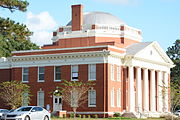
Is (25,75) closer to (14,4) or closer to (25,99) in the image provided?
(25,99)

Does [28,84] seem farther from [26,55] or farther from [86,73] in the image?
[86,73]

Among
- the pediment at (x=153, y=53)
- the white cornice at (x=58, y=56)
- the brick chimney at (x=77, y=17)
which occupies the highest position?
the brick chimney at (x=77, y=17)

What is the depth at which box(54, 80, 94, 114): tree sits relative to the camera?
57844 mm

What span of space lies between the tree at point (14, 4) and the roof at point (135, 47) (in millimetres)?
28418

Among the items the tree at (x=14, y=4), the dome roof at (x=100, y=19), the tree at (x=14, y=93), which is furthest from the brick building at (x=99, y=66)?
the tree at (x=14, y=4)

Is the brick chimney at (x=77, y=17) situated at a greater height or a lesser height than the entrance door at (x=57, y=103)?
greater

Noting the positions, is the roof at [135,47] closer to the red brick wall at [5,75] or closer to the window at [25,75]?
the window at [25,75]

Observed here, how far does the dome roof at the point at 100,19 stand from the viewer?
70.0m

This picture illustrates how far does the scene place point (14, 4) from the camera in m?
37.5

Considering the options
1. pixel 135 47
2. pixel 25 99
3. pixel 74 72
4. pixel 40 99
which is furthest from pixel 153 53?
pixel 25 99

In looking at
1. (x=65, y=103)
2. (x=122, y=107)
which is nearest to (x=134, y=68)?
(x=122, y=107)

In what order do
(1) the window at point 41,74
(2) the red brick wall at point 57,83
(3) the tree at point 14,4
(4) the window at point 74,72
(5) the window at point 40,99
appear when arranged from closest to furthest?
(3) the tree at point 14,4, (2) the red brick wall at point 57,83, (4) the window at point 74,72, (5) the window at point 40,99, (1) the window at point 41,74

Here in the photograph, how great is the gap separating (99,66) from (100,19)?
39.2ft

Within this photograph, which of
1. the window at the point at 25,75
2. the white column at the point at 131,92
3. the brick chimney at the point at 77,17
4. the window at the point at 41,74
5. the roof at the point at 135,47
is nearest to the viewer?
the white column at the point at 131,92
